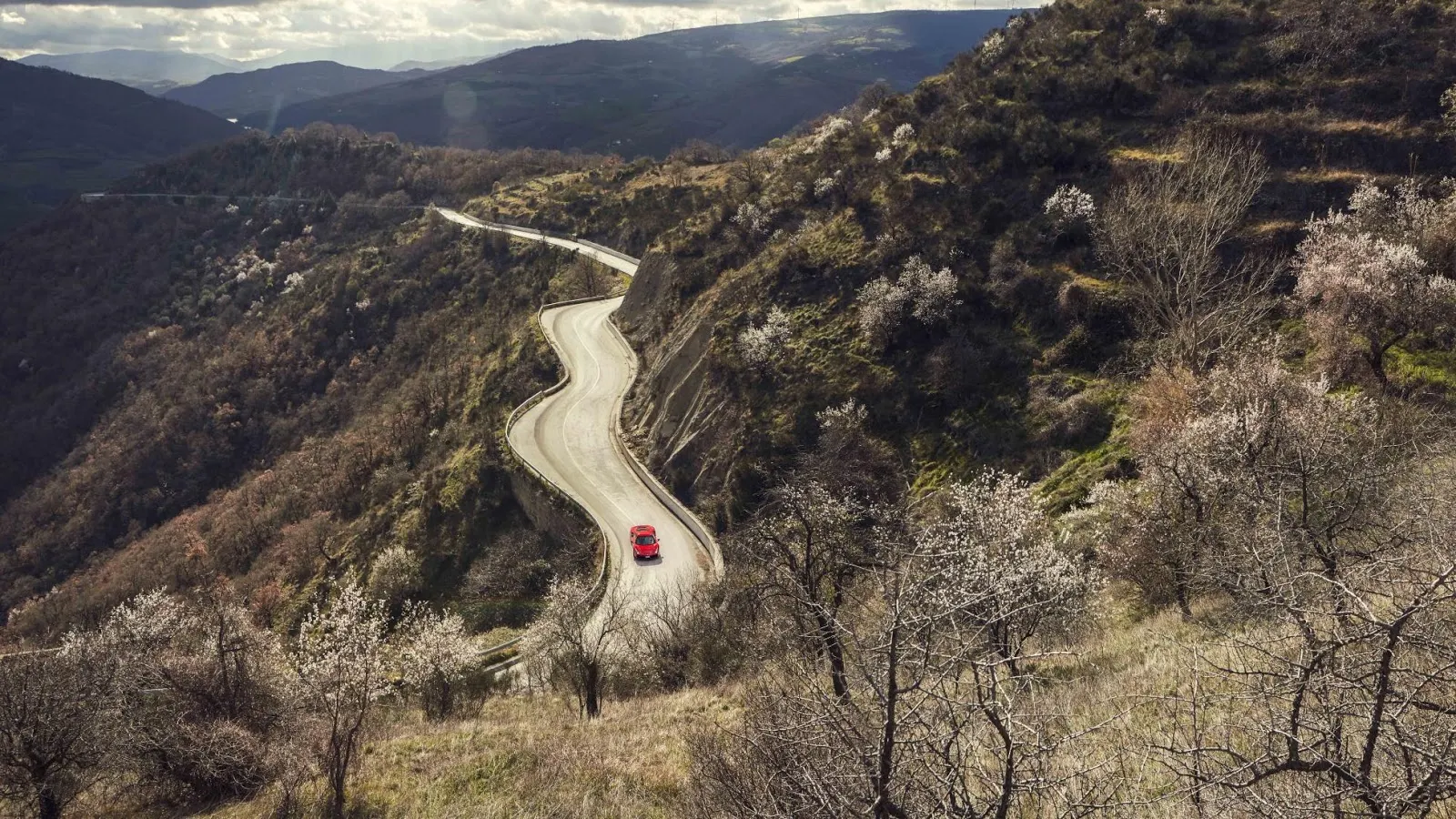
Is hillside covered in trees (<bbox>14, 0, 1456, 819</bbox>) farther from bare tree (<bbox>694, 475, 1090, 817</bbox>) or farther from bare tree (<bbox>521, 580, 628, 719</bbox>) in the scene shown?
bare tree (<bbox>521, 580, 628, 719</bbox>)

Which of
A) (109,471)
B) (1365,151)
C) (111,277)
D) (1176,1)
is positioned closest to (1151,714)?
(1365,151)

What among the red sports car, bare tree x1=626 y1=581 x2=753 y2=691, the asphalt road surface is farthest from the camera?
the red sports car

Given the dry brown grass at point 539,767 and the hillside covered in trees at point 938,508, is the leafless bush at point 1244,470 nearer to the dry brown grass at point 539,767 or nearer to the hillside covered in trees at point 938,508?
the hillside covered in trees at point 938,508

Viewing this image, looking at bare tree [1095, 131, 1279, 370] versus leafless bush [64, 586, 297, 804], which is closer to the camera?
leafless bush [64, 586, 297, 804]

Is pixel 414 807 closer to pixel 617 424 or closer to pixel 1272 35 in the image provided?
pixel 617 424

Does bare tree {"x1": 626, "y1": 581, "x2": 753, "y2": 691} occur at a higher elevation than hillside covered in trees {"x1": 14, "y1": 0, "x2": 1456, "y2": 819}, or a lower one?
lower

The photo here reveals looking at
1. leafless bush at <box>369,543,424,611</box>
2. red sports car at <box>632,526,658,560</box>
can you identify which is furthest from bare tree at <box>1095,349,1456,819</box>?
leafless bush at <box>369,543,424,611</box>

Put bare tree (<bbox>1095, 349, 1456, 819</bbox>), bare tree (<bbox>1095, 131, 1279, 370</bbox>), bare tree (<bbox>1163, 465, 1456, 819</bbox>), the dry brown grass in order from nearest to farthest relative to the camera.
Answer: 1. bare tree (<bbox>1163, 465, 1456, 819</bbox>)
2. bare tree (<bbox>1095, 349, 1456, 819</bbox>)
3. the dry brown grass
4. bare tree (<bbox>1095, 131, 1279, 370</bbox>)

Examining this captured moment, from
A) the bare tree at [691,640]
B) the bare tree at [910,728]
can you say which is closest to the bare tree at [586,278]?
the bare tree at [691,640]
